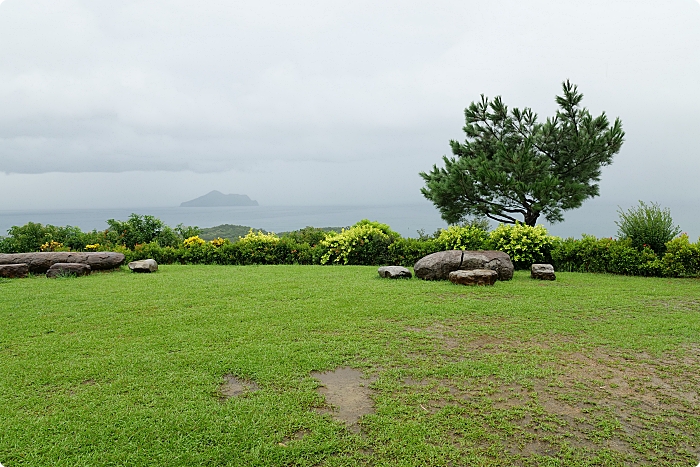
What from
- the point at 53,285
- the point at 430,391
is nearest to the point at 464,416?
the point at 430,391

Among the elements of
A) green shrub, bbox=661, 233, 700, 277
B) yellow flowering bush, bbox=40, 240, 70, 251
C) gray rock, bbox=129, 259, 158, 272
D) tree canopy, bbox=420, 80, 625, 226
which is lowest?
gray rock, bbox=129, 259, 158, 272

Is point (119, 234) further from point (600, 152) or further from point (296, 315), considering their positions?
point (600, 152)

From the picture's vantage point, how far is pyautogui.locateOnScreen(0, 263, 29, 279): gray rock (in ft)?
27.4

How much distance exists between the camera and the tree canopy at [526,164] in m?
13.1

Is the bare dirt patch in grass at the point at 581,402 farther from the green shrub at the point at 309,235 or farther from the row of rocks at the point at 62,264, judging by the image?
the green shrub at the point at 309,235

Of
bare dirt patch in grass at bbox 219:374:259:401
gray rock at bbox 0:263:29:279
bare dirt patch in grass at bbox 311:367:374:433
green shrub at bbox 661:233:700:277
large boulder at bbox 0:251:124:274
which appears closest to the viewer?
bare dirt patch in grass at bbox 311:367:374:433

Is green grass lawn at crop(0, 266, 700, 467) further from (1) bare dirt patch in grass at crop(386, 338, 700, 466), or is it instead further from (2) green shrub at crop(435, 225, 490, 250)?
(2) green shrub at crop(435, 225, 490, 250)

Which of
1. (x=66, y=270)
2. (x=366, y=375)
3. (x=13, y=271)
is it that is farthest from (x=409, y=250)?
(x=13, y=271)

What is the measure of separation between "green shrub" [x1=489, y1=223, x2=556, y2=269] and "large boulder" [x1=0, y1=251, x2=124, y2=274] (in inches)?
309

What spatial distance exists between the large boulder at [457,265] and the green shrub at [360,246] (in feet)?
7.92

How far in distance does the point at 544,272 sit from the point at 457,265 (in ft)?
4.79

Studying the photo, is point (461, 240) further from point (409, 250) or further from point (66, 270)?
point (66, 270)

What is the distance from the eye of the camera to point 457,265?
762 centimetres

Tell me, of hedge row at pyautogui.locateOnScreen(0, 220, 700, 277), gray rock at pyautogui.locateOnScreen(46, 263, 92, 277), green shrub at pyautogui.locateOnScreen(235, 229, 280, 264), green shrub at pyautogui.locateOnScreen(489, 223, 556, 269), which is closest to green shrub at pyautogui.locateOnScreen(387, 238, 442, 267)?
hedge row at pyautogui.locateOnScreen(0, 220, 700, 277)
